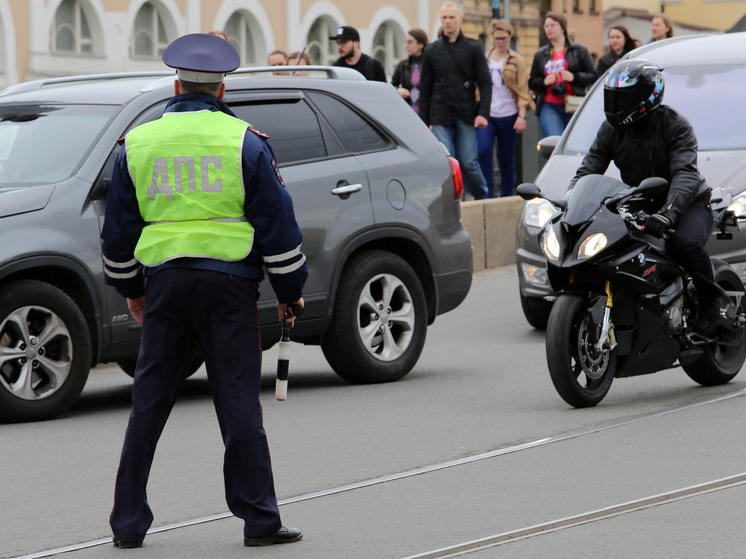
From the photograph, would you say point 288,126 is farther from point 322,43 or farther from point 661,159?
point 322,43

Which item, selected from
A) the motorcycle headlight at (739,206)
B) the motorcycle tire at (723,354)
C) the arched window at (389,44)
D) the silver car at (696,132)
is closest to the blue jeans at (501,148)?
the silver car at (696,132)

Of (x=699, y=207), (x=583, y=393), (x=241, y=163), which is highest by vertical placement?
(x=241, y=163)

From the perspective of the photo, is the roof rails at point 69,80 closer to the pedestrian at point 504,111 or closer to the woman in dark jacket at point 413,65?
the pedestrian at point 504,111

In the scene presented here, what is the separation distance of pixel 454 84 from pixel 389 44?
25.9m

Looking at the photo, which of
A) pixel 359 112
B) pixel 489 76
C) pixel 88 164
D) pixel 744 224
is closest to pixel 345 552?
pixel 88 164

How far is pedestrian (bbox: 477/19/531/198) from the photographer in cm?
1767

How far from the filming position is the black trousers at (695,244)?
8.55 metres

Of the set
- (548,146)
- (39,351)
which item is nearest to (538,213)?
(548,146)

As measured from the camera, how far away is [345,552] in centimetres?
539

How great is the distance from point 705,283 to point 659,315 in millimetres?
389

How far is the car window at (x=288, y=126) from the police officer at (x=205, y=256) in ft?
12.5

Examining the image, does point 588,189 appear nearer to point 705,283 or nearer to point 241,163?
point 705,283

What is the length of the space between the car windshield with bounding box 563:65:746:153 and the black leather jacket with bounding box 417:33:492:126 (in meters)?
4.30

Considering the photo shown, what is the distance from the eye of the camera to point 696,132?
38.5ft
